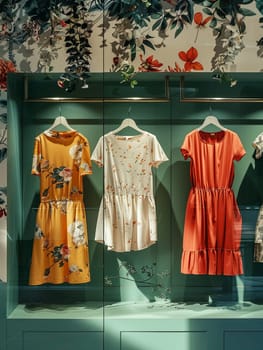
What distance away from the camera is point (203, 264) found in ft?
9.25

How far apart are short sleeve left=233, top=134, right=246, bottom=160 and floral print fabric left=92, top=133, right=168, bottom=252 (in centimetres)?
41

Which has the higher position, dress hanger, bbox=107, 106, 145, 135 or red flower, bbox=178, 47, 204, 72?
red flower, bbox=178, 47, 204, 72

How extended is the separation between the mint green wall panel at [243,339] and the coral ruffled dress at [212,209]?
1.04ft

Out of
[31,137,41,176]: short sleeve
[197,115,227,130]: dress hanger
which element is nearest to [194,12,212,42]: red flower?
[197,115,227,130]: dress hanger

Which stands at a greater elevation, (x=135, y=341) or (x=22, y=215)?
(x=22, y=215)

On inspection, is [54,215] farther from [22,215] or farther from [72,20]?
[72,20]

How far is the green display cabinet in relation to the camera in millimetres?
2752

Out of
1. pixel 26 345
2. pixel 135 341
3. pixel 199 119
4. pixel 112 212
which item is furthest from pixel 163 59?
pixel 26 345

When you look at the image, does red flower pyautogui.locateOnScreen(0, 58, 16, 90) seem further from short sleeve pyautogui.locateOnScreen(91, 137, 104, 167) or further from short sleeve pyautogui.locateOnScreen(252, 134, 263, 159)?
short sleeve pyautogui.locateOnScreen(252, 134, 263, 159)

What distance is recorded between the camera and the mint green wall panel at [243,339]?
276 cm

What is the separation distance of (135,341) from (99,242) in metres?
0.56

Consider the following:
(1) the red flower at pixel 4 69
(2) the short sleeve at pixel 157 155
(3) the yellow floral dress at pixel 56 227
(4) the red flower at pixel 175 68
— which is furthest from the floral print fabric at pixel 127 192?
(1) the red flower at pixel 4 69

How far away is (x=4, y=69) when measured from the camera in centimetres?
278

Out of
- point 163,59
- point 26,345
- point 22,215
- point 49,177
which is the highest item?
point 163,59
